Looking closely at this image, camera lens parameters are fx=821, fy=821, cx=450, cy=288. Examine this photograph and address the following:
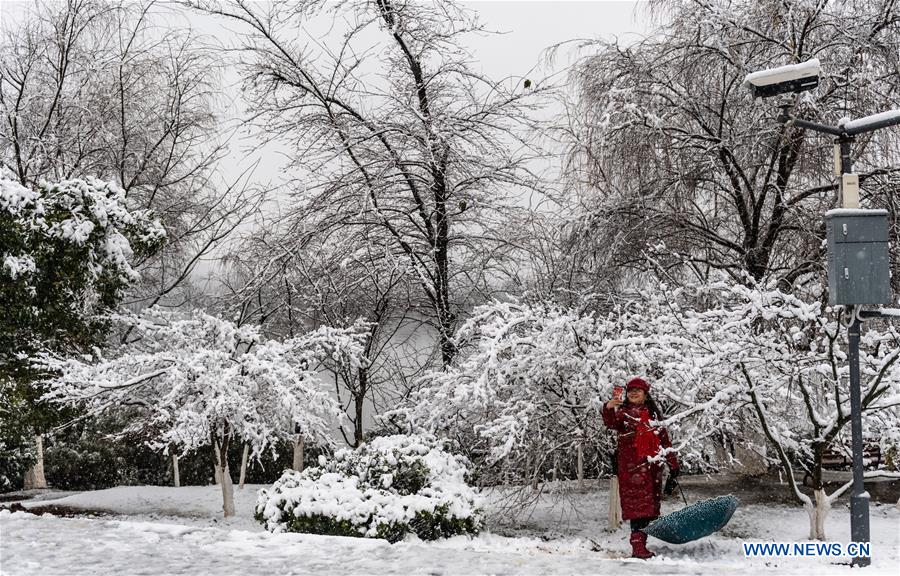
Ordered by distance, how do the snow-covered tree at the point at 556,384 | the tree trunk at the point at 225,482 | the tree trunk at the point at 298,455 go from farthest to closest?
the tree trunk at the point at 298,455 → the tree trunk at the point at 225,482 → the snow-covered tree at the point at 556,384

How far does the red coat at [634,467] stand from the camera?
7.96 meters

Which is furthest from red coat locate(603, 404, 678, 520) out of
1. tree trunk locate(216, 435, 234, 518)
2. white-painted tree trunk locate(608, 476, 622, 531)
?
tree trunk locate(216, 435, 234, 518)

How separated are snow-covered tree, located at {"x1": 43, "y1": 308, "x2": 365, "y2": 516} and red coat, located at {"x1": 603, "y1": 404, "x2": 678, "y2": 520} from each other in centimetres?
493

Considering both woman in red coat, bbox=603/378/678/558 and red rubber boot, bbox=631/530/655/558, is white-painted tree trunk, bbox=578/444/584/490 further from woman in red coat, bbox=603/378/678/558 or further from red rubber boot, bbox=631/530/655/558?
red rubber boot, bbox=631/530/655/558

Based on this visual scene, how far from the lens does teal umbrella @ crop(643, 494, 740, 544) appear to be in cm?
834

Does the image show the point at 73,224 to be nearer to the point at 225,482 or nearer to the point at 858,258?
the point at 225,482

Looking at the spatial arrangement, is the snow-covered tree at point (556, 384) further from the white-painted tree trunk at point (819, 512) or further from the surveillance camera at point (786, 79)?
the surveillance camera at point (786, 79)

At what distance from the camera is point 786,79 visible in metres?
7.07

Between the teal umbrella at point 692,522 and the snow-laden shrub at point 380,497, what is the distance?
1.88 metres

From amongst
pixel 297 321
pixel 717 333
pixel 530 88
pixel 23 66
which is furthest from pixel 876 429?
pixel 23 66

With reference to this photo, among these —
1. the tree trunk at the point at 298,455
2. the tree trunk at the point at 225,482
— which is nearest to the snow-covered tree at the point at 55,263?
the tree trunk at the point at 225,482

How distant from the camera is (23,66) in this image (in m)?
15.8

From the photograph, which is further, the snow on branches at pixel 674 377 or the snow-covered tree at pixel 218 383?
the snow-covered tree at pixel 218 383

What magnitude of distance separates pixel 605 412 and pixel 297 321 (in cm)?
895
